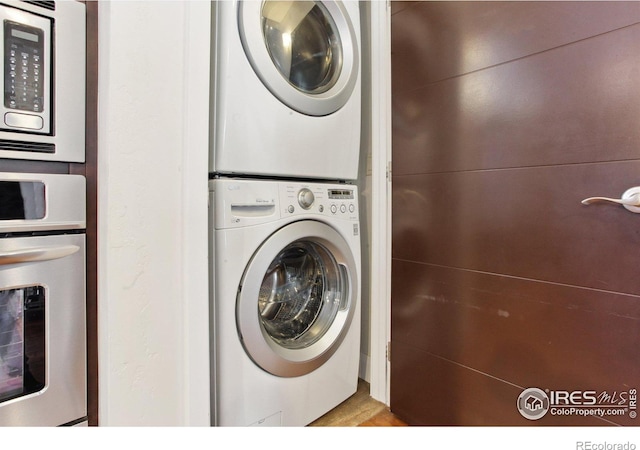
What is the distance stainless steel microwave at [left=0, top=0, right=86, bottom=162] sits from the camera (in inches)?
25.2

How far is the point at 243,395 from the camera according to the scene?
2.86 feet

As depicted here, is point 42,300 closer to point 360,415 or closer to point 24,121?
point 24,121

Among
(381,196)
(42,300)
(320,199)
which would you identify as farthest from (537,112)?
(42,300)

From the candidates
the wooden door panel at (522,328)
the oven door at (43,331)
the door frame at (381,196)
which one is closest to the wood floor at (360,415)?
the door frame at (381,196)

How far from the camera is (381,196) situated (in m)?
1.20

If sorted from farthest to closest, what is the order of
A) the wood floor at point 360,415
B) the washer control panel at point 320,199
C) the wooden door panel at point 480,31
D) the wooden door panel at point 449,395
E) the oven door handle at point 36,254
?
the wood floor at point 360,415 < the washer control panel at point 320,199 < the wooden door panel at point 449,395 < the wooden door panel at point 480,31 < the oven door handle at point 36,254

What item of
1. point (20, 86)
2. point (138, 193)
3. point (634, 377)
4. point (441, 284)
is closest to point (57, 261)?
point (138, 193)

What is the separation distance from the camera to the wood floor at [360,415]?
1108 mm

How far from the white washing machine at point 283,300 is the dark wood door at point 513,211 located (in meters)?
0.21

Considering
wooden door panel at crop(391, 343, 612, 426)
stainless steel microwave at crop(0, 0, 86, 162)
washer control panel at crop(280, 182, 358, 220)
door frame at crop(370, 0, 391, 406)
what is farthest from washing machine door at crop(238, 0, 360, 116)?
wooden door panel at crop(391, 343, 612, 426)

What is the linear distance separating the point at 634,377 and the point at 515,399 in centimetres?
27

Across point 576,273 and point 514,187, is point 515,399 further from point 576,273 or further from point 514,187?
point 514,187

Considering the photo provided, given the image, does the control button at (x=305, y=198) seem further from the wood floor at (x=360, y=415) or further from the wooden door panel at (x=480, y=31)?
the wood floor at (x=360, y=415)
